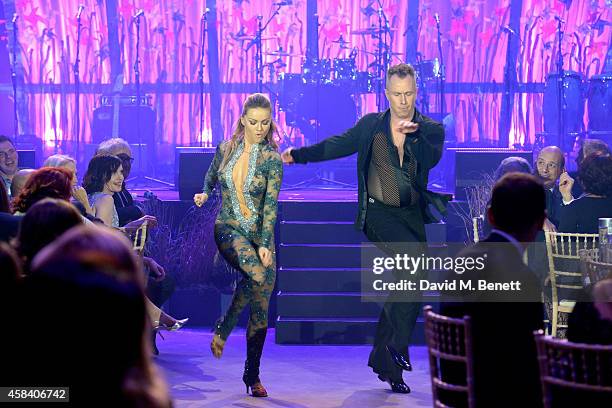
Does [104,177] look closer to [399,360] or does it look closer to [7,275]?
[399,360]

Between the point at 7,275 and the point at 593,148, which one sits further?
the point at 593,148

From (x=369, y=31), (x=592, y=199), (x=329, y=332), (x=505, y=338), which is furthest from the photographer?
(x=369, y=31)

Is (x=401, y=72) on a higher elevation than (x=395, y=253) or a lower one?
higher

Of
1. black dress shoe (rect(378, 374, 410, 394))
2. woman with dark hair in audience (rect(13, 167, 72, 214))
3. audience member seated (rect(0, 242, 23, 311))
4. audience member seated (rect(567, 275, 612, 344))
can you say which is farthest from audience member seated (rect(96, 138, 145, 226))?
audience member seated (rect(0, 242, 23, 311))

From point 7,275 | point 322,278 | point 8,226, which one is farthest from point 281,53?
point 7,275

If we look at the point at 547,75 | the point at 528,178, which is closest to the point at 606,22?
the point at 547,75

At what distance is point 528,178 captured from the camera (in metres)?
3.05

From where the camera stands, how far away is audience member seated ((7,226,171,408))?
1298 millimetres

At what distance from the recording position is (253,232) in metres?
5.45

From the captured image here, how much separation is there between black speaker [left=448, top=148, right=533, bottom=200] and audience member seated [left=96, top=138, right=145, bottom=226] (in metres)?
3.09

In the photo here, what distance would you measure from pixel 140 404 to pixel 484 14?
12159 millimetres

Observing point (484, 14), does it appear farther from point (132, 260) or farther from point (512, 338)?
point (132, 260)

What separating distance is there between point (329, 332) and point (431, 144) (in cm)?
200

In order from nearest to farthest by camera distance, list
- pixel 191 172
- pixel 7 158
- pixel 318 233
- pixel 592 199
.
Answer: pixel 592 199
pixel 7 158
pixel 318 233
pixel 191 172
